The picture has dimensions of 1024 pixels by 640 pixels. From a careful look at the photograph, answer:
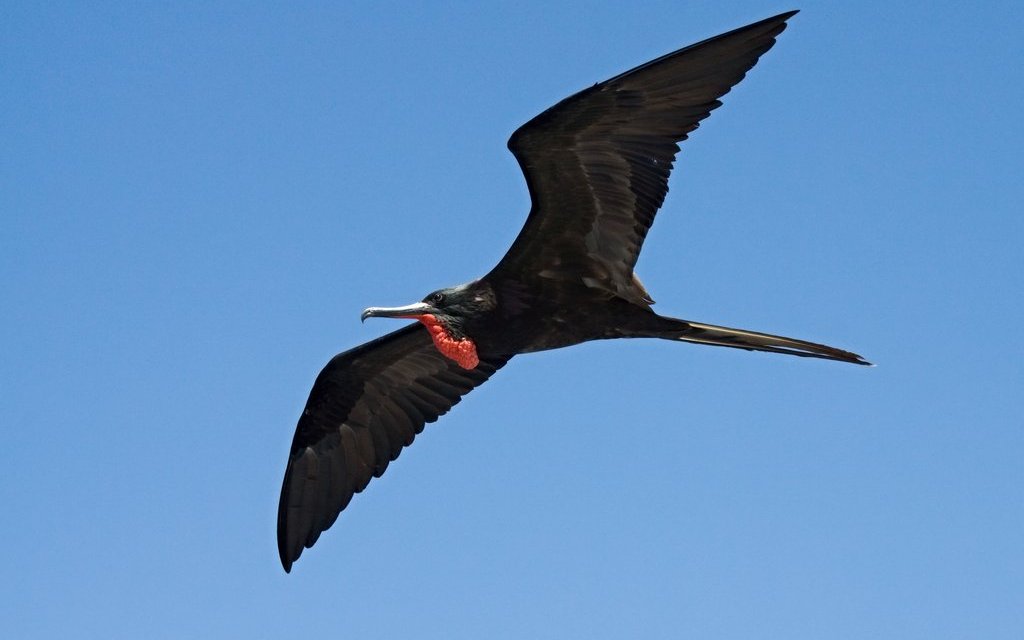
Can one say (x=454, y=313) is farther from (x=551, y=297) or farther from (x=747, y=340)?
(x=747, y=340)

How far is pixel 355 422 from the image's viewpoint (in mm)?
8664

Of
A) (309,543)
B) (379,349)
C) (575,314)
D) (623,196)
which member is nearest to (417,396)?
(379,349)

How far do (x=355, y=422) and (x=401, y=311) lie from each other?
1.61m

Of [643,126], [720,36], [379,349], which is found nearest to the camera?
[720,36]

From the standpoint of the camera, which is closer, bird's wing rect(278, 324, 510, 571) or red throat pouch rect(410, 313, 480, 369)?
red throat pouch rect(410, 313, 480, 369)

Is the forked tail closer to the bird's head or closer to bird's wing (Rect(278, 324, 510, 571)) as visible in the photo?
the bird's head

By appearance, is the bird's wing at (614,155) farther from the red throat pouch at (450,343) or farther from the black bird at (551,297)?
the red throat pouch at (450,343)

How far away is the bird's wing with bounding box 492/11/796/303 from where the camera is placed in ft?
20.4

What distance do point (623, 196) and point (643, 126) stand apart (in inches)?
17.7

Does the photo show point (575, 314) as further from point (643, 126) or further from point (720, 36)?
point (720, 36)

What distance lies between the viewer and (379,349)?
27.6 ft

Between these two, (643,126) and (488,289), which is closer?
(643,126)

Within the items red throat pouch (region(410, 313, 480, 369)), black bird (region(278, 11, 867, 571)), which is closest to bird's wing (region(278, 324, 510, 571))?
black bird (region(278, 11, 867, 571))

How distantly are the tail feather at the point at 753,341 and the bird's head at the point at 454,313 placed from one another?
987 mm
